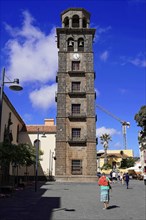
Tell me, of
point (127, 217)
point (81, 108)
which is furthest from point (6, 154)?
point (81, 108)

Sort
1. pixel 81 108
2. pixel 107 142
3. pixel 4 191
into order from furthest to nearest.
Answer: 1. pixel 107 142
2. pixel 81 108
3. pixel 4 191

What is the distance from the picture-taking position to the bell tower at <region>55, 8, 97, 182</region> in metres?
38.3

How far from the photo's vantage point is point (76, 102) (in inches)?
1599

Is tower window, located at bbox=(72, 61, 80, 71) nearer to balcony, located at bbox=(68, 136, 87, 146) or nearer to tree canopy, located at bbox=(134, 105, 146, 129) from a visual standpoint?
balcony, located at bbox=(68, 136, 87, 146)

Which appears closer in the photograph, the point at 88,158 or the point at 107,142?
the point at 88,158

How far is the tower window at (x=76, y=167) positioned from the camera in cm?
3834

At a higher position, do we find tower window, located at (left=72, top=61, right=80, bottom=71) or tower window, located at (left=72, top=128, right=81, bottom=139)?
tower window, located at (left=72, top=61, right=80, bottom=71)

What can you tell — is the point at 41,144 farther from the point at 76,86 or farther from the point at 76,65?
the point at 76,65

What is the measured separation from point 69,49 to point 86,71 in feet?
16.6

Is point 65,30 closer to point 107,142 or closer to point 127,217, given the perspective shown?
point 127,217

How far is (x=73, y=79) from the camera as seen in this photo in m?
41.6

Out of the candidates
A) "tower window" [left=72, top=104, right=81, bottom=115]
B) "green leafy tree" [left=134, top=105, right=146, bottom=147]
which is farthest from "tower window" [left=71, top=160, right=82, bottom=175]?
"green leafy tree" [left=134, top=105, right=146, bottom=147]

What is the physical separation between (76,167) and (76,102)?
9.45m

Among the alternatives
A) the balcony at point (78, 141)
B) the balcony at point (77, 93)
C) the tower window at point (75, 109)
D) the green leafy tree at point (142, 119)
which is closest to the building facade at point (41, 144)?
the balcony at point (78, 141)
